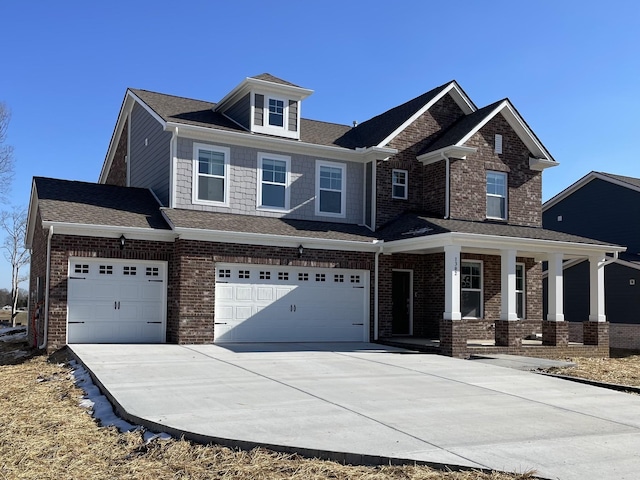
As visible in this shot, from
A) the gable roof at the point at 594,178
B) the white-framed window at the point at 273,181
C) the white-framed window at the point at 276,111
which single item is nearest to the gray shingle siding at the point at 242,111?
the white-framed window at the point at 276,111

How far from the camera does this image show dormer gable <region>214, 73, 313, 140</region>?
1927 cm

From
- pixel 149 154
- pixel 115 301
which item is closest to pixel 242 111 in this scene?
pixel 149 154

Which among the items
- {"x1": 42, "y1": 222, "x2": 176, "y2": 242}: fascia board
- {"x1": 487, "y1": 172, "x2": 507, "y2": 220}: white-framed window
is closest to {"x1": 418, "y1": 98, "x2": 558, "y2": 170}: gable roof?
{"x1": 487, "y1": 172, "x2": 507, "y2": 220}: white-framed window

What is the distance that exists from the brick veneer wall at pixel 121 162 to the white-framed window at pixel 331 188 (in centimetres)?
789

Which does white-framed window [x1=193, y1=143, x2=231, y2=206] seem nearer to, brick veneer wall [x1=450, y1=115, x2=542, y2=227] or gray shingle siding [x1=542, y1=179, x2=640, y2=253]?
brick veneer wall [x1=450, y1=115, x2=542, y2=227]

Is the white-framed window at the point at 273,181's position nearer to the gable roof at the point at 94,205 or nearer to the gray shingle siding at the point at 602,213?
the gable roof at the point at 94,205

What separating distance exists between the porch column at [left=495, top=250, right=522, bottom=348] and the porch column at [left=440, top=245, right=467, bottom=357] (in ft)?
5.24

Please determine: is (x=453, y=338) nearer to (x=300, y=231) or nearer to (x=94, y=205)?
(x=300, y=231)

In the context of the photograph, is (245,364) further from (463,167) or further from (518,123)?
(518,123)

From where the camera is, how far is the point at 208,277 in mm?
17016

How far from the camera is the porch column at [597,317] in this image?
19.2 meters

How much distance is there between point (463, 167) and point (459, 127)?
1.71 m

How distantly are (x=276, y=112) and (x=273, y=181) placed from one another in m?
2.16

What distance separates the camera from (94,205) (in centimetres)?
1759
